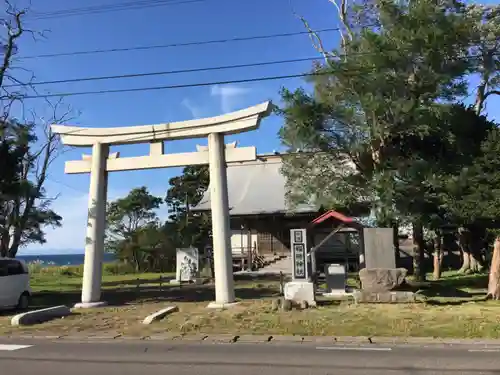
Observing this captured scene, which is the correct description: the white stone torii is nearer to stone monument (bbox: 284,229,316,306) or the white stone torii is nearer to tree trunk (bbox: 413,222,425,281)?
stone monument (bbox: 284,229,316,306)

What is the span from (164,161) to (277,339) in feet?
26.9

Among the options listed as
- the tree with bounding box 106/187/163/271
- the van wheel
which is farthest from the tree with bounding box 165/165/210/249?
the van wheel

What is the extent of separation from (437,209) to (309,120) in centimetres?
652

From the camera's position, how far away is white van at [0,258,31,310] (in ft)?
51.4

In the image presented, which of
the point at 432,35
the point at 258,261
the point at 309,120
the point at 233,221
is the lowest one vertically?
the point at 258,261

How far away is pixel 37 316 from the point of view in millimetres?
13273

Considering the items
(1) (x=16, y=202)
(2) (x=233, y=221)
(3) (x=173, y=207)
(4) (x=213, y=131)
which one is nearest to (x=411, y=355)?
(4) (x=213, y=131)

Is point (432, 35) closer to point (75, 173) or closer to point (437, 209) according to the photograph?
point (437, 209)

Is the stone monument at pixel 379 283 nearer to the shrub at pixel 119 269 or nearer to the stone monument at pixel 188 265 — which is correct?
the stone monument at pixel 188 265

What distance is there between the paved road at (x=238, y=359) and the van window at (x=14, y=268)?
23.7 ft

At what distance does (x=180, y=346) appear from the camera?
9422mm

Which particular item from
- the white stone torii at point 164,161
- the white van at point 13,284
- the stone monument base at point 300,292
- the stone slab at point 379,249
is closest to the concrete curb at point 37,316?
the white stone torii at point 164,161

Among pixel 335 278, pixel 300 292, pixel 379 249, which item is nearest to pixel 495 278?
pixel 379 249

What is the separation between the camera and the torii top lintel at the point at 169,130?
15016mm
